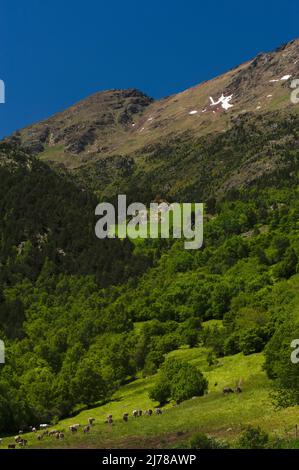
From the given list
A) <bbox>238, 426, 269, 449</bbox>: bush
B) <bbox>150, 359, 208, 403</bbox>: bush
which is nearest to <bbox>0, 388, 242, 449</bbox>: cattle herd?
<bbox>150, 359, 208, 403</bbox>: bush

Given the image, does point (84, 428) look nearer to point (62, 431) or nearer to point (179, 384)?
point (62, 431)

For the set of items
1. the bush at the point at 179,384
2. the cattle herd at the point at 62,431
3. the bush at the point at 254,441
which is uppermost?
the bush at the point at 254,441

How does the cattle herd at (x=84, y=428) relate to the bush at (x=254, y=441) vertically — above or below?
below

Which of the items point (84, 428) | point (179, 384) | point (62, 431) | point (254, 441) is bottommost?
point (62, 431)

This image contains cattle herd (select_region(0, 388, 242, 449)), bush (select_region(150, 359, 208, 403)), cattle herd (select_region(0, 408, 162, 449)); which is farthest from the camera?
bush (select_region(150, 359, 208, 403))

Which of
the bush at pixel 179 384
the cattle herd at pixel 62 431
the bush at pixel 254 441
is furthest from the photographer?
the bush at pixel 179 384

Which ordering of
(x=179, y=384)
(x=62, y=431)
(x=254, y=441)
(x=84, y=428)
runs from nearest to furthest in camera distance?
(x=254, y=441) → (x=84, y=428) → (x=62, y=431) → (x=179, y=384)

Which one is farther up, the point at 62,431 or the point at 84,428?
the point at 84,428

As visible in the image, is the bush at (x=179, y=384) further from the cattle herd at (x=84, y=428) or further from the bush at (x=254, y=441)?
the bush at (x=254, y=441)

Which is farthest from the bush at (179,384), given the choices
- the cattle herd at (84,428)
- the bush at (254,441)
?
the bush at (254,441)

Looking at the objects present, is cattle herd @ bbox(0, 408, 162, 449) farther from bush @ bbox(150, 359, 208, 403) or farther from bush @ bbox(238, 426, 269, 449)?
bush @ bbox(238, 426, 269, 449)

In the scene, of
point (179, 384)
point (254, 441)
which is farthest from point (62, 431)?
point (254, 441)

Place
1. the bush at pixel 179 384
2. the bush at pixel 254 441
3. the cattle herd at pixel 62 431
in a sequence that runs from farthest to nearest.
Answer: the bush at pixel 179 384 → the cattle herd at pixel 62 431 → the bush at pixel 254 441

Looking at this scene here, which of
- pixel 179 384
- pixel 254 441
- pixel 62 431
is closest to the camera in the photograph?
pixel 254 441
